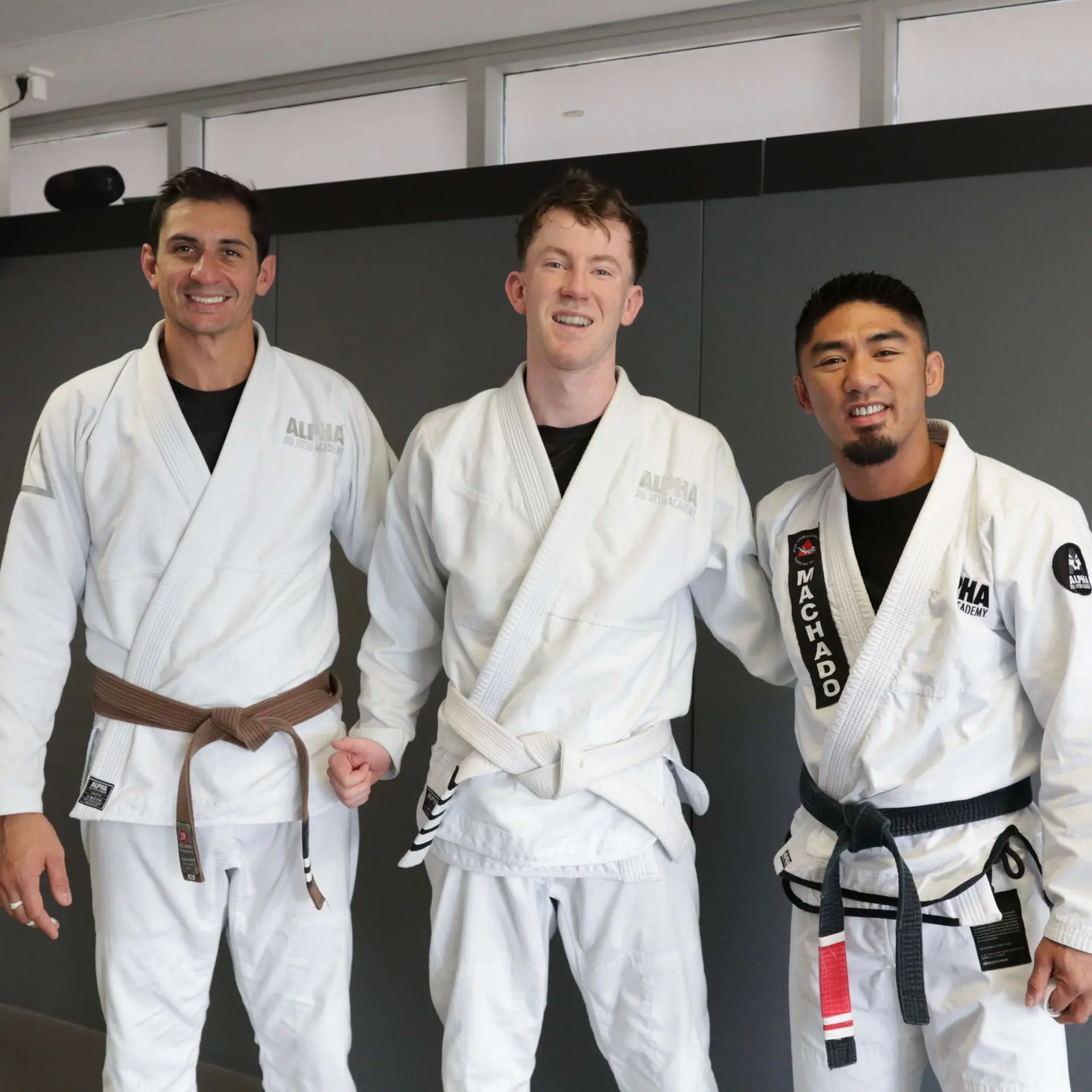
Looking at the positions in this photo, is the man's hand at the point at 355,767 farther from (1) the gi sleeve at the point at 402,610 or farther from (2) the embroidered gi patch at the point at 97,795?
(2) the embroidered gi patch at the point at 97,795

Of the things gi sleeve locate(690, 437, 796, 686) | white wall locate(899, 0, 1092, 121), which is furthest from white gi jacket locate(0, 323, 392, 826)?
white wall locate(899, 0, 1092, 121)

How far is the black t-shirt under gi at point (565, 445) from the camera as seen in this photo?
179 cm

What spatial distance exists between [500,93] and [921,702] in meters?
1.87

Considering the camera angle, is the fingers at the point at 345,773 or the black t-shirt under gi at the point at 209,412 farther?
the black t-shirt under gi at the point at 209,412

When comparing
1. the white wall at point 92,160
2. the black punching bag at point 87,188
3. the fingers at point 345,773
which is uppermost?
the white wall at point 92,160

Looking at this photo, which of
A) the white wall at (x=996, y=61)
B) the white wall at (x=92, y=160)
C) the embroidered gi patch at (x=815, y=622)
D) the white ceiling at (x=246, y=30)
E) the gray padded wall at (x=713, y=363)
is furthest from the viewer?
the white wall at (x=92, y=160)

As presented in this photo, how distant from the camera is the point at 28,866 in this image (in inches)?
71.2

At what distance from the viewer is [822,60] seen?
2.45 metres

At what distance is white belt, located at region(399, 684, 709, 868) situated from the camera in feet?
5.47

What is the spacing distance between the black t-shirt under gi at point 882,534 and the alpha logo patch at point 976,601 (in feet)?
0.37

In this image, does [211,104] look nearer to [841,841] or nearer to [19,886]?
[19,886]

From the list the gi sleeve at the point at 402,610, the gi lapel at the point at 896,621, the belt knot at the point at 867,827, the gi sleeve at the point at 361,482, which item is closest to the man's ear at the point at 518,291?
the gi sleeve at the point at 402,610

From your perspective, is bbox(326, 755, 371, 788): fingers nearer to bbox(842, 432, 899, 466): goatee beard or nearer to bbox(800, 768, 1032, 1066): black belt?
bbox(800, 768, 1032, 1066): black belt

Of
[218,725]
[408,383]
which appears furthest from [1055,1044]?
[408,383]
